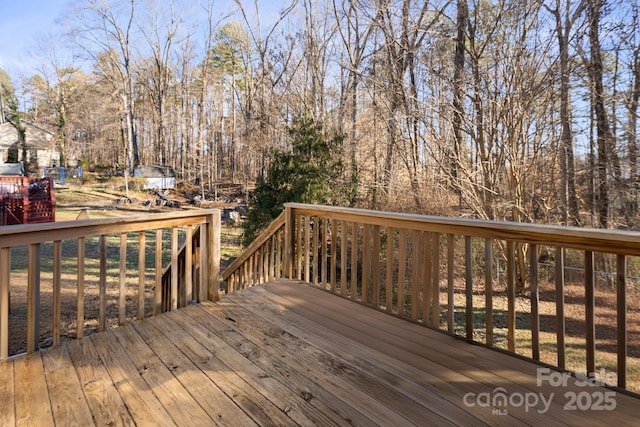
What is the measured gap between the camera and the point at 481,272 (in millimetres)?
5520

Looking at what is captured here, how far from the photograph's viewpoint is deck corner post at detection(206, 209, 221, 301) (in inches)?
110

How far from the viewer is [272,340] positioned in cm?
217

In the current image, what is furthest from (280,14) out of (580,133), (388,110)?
(580,133)

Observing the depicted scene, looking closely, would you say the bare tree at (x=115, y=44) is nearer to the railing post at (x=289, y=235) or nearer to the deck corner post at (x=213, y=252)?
the railing post at (x=289, y=235)

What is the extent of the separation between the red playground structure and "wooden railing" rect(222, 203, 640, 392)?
815 centimetres

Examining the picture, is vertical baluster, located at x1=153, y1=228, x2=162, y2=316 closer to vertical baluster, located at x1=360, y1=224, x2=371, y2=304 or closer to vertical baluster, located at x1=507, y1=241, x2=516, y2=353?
vertical baluster, located at x1=360, y1=224, x2=371, y2=304

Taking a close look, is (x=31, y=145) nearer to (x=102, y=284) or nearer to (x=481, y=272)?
(x=102, y=284)

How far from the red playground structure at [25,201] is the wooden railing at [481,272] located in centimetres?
815

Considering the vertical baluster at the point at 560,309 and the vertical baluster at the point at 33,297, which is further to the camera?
the vertical baluster at the point at 33,297

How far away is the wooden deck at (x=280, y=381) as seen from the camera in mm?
1444

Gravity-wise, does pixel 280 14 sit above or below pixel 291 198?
above

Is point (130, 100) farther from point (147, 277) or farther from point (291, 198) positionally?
point (291, 198)

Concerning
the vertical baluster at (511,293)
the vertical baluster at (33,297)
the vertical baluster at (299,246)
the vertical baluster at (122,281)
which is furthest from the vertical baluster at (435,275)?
the vertical baluster at (33,297)

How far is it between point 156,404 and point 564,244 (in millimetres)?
2132
